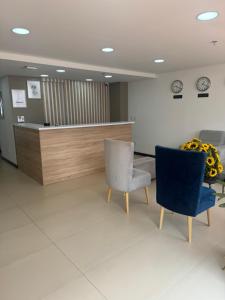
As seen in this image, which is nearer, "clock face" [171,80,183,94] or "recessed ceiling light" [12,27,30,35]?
"recessed ceiling light" [12,27,30,35]

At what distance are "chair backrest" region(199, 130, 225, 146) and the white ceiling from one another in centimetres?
161

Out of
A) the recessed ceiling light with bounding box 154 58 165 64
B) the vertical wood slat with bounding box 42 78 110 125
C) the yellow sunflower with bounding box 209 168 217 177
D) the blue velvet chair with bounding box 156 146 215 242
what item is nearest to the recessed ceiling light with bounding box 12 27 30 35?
the blue velvet chair with bounding box 156 146 215 242

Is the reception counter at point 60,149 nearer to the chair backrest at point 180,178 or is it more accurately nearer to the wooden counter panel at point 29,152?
the wooden counter panel at point 29,152

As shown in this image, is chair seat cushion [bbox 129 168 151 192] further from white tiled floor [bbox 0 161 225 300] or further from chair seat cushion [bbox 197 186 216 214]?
chair seat cushion [bbox 197 186 216 214]

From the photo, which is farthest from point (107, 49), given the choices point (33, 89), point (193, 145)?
point (33, 89)

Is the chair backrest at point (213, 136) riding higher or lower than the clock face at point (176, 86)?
lower

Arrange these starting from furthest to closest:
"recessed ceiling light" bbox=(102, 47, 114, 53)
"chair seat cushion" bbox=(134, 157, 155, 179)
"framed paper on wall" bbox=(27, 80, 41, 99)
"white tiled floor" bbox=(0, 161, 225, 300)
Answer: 1. "framed paper on wall" bbox=(27, 80, 41, 99)
2. "chair seat cushion" bbox=(134, 157, 155, 179)
3. "recessed ceiling light" bbox=(102, 47, 114, 53)
4. "white tiled floor" bbox=(0, 161, 225, 300)

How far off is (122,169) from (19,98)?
3437mm

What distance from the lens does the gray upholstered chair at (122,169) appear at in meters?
2.95

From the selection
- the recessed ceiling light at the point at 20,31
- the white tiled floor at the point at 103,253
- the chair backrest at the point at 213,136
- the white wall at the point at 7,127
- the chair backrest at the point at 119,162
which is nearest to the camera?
the white tiled floor at the point at 103,253

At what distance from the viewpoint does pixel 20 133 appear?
15.8 feet

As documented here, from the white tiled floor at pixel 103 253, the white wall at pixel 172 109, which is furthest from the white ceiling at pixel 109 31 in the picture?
the white tiled floor at pixel 103 253

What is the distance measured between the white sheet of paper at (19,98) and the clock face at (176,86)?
3.78m

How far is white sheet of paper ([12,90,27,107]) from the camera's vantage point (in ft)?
16.3
